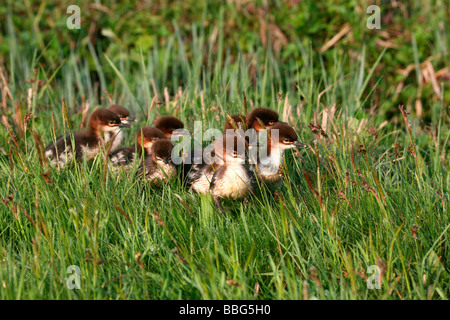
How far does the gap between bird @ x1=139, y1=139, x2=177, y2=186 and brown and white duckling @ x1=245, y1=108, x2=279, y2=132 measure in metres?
0.72

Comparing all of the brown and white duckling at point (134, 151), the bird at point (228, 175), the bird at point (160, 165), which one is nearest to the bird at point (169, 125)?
the brown and white duckling at point (134, 151)

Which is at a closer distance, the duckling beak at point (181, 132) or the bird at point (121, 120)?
the duckling beak at point (181, 132)

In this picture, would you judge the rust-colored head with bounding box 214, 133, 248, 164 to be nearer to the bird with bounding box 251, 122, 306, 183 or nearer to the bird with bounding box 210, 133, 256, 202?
the bird with bounding box 210, 133, 256, 202

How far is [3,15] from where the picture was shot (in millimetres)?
8039

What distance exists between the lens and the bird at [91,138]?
14.4 ft

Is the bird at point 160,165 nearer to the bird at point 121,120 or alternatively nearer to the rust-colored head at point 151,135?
the rust-colored head at point 151,135

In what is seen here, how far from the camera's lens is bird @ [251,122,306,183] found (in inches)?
159

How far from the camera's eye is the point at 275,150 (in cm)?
410

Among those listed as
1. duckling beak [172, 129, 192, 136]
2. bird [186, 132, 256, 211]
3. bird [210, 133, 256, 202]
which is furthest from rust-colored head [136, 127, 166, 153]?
bird [210, 133, 256, 202]

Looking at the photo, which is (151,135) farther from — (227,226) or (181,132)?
(227,226)
